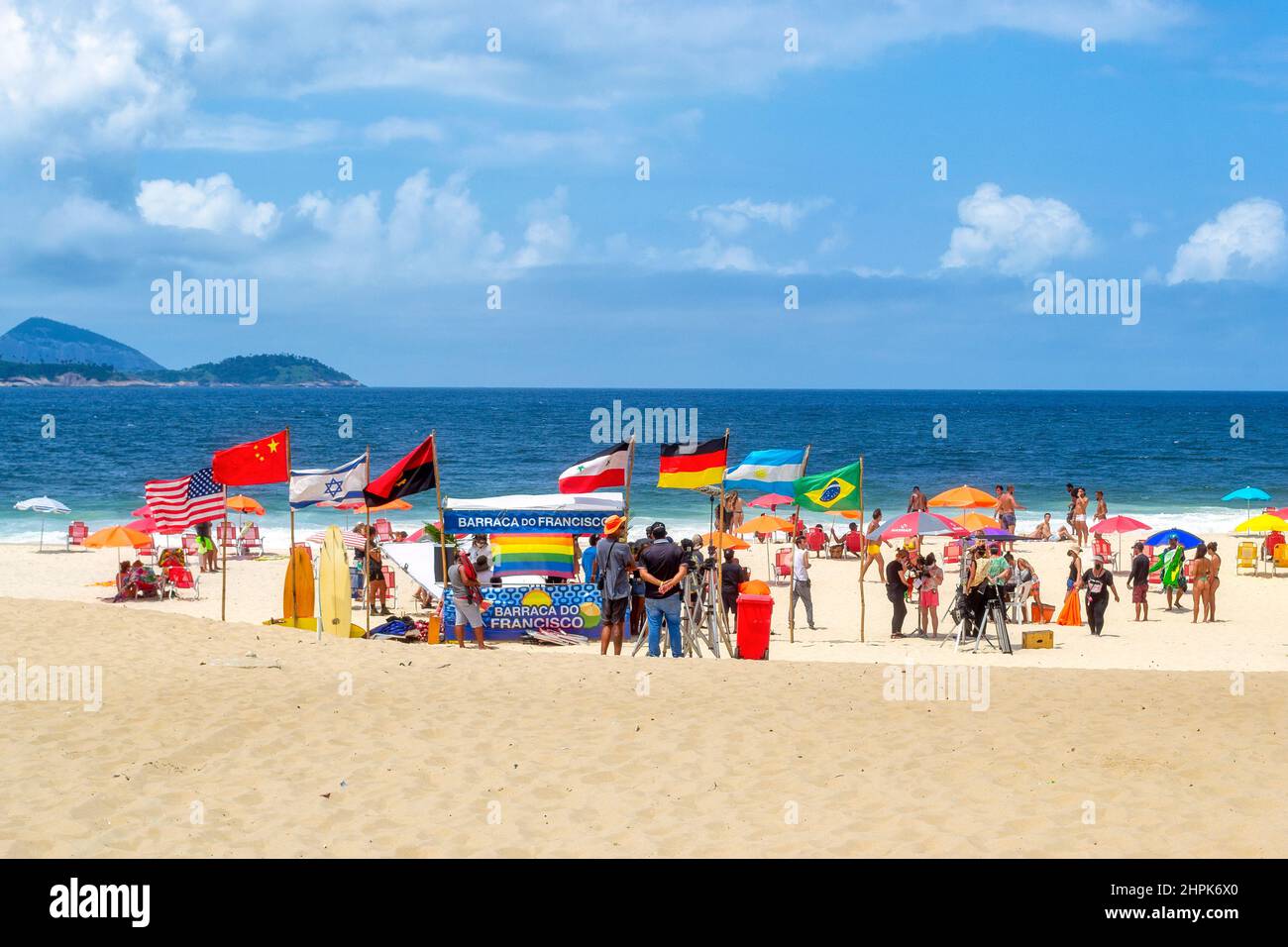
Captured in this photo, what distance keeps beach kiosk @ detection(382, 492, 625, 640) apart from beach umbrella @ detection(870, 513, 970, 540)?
239 inches

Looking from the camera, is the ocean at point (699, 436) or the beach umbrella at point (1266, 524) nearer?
the beach umbrella at point (1266, 524)

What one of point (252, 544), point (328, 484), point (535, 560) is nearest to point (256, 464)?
point (328, 484)

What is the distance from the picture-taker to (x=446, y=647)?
42.5 feet

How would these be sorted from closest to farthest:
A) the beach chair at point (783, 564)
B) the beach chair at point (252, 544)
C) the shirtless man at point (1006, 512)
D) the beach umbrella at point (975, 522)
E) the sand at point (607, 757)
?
the sand at point (607, 757), the beach chair at point (783, 564), the beach umbrella at point (975, 522), the beach chair at point (252, 544), the shirtless man at point (1006, 512)

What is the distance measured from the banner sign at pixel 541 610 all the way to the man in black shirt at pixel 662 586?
8.48ft

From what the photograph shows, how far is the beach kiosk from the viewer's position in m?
16.1

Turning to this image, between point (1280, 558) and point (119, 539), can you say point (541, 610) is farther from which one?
point (1280, 558)

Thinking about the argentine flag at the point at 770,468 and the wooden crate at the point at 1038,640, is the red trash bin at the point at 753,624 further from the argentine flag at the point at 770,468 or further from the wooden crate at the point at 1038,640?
the wooden crate at the point at 1038,640

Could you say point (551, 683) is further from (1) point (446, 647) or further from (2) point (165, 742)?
(2) point (165, 742)

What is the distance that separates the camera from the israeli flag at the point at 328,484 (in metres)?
17.2

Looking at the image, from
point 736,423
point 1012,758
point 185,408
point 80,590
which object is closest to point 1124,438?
point 736,423

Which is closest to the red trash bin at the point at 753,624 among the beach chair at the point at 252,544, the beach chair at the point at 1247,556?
the beach chair at the point at 1247,556

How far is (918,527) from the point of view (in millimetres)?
20344

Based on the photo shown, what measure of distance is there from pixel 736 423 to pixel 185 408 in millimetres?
62154
